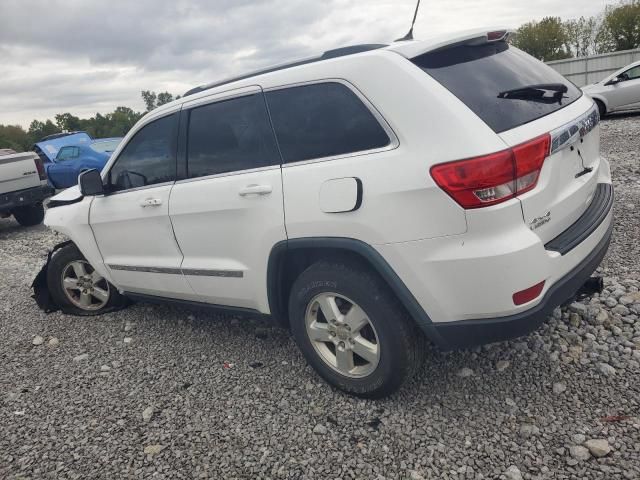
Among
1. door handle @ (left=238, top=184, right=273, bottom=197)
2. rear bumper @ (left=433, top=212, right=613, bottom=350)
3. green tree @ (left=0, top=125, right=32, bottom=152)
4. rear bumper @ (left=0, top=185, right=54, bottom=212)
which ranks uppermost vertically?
green tree @ (left=0, top=125, right=32, bottom=152)

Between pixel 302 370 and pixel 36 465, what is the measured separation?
1.53 meters

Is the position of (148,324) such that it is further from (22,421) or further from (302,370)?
(302,370)

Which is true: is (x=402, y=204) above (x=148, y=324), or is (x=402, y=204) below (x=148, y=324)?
above

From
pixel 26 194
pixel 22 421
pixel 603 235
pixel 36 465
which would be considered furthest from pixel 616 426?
pixel 26 194

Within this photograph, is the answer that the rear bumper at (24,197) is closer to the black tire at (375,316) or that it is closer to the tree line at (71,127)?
the black tire at (375,316)

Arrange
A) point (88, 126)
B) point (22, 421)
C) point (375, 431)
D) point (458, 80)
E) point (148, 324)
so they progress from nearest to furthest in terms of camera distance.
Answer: point (458, 80) → point (375, 431) → point (22, 421) → point (148, 324) → point (88, 126)

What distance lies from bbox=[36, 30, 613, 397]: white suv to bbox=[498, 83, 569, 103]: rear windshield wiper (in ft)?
0.04

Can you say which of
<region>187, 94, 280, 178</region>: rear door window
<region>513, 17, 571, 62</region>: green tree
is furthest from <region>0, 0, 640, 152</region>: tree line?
<region>187, 94, 280, 178</region>: rear door window

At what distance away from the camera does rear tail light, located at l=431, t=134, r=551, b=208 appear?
2.15 metres

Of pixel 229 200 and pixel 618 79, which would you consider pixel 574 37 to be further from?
pixel 229 200

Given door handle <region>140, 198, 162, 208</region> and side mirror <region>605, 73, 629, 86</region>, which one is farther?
side mirror <region>605, 73, 629, 86</region>

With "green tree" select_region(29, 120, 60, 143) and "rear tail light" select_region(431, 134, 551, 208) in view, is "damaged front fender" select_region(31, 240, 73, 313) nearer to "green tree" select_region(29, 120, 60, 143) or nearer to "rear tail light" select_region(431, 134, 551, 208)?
"rear tail light" select_region(431, 134, 551, 208)

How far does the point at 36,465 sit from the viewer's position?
106 inches

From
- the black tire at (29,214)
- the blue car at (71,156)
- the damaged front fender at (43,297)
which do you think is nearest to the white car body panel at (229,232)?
the damaged front fender at (43,297)
